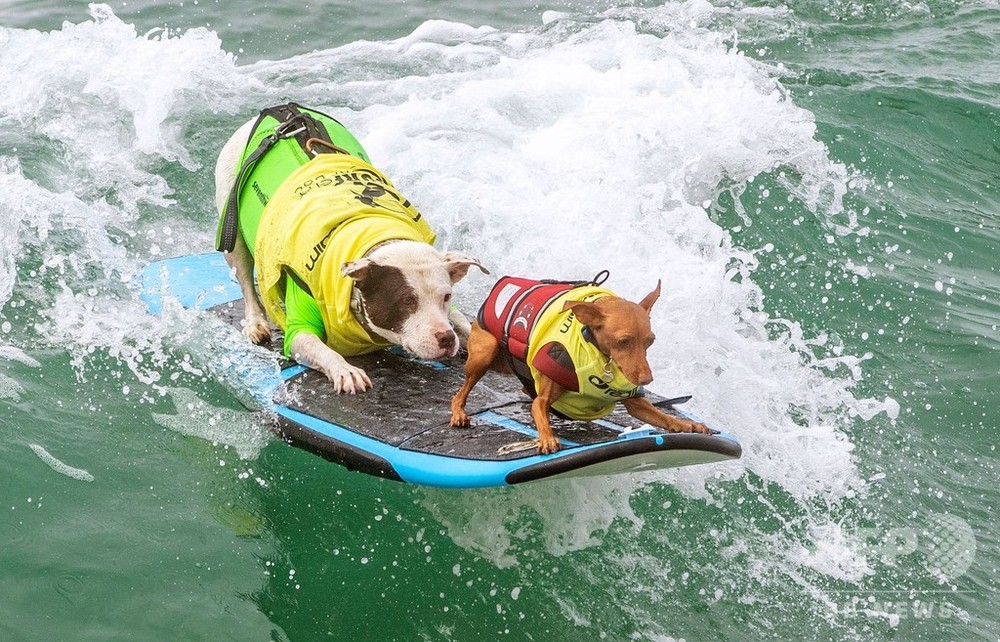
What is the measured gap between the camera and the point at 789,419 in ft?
20.6

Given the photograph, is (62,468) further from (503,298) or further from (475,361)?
(503,298)

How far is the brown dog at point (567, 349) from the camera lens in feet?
13.9

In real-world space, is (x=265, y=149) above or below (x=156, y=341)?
above

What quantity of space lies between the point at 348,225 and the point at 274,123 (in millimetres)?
1609

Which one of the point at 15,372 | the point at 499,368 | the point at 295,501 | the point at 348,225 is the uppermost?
the point at 348,225

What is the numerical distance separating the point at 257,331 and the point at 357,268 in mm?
1494

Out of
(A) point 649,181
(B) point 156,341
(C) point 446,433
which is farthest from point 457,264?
(A) point 649,181

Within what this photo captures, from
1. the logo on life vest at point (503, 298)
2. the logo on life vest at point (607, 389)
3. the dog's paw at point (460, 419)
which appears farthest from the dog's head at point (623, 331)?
the dog's paw at point (460, 419)

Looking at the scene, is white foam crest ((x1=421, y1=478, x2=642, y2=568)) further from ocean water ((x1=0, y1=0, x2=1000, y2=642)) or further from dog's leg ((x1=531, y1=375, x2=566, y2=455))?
dog's leg ((x1=531, y1=375, x2=566, y2=455))

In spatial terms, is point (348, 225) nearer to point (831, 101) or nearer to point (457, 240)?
point (457, 240)

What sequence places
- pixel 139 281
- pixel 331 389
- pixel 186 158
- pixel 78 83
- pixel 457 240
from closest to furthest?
pixel 331 389 → pixel 139 281 → pixel 457 240 → pixel 186 158 → pixel 78 83

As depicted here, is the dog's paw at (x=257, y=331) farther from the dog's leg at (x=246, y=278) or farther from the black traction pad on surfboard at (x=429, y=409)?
the black traction pad on surfboard at (x=429, y=409)

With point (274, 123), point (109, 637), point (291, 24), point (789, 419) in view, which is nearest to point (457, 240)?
point (274, 123)

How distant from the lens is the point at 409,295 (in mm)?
5500
